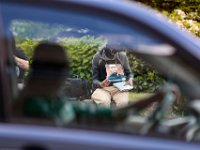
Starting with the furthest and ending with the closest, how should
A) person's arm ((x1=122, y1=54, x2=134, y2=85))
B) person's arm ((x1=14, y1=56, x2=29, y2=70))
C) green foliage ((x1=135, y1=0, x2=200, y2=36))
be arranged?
green foliage ((x1=135, y1=0, x2=200, y2=36)) < person's arm ((x1=122, y1=54, x2=134, y2=85)) < person's arm ((x1=14, y1=56, x2=29, y2=70))

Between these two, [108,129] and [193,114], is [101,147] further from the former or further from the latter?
[193,114]

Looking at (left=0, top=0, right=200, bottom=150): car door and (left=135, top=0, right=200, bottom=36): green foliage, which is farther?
(left=135, top=0, right=200, bottom=36): green foliage

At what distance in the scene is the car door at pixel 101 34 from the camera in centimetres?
320

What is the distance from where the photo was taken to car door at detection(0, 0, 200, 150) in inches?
126

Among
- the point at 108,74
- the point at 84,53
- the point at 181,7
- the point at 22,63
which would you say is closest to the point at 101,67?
the point at 108,74

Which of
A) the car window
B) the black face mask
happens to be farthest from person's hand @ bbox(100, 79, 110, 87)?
the car window

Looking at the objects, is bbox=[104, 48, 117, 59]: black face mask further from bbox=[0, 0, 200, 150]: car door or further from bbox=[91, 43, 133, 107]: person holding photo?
bbox=[0, 0, 200, 150]: car door

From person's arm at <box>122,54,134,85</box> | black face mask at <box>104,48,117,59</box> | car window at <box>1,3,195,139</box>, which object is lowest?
person's arm at <box>122,54,134,85</box>

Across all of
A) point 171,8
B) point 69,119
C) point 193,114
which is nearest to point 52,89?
point 69,119

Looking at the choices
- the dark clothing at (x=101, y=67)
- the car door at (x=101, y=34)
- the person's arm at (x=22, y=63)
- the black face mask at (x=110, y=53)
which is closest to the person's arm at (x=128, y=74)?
the dark clothing at (x=101, y=67)

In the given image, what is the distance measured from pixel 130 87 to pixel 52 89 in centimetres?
362

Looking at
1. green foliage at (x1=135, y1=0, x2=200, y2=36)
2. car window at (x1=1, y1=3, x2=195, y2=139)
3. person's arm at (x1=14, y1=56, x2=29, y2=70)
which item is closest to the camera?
car window at (x1=1, y1=3, x2=195, y2=139)

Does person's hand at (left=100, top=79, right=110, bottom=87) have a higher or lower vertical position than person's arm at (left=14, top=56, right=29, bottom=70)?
lower

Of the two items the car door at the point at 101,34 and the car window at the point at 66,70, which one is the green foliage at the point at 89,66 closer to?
the car window at the point at 66,70
